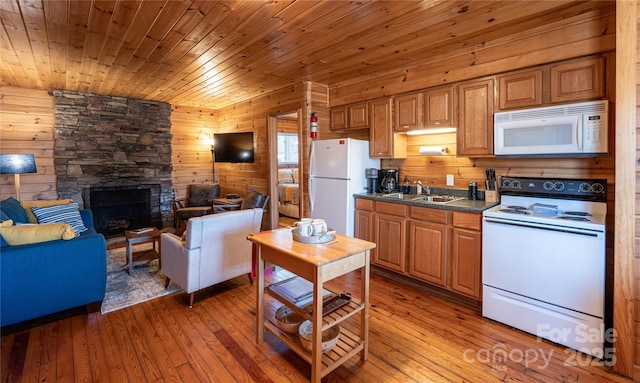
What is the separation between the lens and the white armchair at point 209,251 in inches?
110

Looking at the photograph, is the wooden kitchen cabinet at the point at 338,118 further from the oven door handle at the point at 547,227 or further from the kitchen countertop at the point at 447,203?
the oven door handle at the point at 547,227

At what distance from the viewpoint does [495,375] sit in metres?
1.96

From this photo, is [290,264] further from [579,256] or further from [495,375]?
[579,256]

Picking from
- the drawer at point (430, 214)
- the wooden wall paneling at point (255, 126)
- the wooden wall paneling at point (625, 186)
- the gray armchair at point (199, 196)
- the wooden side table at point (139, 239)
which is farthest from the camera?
the gray armchair at point (199, 196)

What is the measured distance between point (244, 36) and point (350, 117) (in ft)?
5.89

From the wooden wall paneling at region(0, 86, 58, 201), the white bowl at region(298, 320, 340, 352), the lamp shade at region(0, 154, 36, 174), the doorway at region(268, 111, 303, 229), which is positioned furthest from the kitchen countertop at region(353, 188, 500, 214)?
the wooden wall paneling at region(0, 86, 58, 201)

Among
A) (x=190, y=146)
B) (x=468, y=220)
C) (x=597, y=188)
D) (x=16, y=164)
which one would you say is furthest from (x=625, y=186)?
(x=190, y=146)

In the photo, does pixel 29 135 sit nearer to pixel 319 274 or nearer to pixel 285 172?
pixel 285 172

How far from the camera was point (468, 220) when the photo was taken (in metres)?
2.76

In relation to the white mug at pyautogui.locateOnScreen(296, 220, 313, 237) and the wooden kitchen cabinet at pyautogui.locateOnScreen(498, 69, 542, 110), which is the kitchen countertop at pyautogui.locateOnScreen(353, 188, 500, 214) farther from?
the white mug at pyautogui.locateOnScreen(296, 220, 313, 237)

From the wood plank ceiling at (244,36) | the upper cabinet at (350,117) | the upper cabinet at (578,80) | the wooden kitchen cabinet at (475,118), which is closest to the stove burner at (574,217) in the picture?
the wooden kitchen cabinet at (475,118)

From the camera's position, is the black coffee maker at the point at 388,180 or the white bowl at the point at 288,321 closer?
the white bowl at the point at 288,321

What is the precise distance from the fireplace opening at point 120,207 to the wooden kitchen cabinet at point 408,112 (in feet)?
15.4

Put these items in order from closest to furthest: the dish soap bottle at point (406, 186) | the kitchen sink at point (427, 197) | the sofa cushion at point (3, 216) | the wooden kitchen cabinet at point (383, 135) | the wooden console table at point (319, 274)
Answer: the wooden console table at point (319, 274) < the sofa cushion at point (3, 216) < the kitchen sink at point (427, 197) < the wooden kitchen cabinet at point (383, 135) < the dish soap bottle at point (406, 186)
